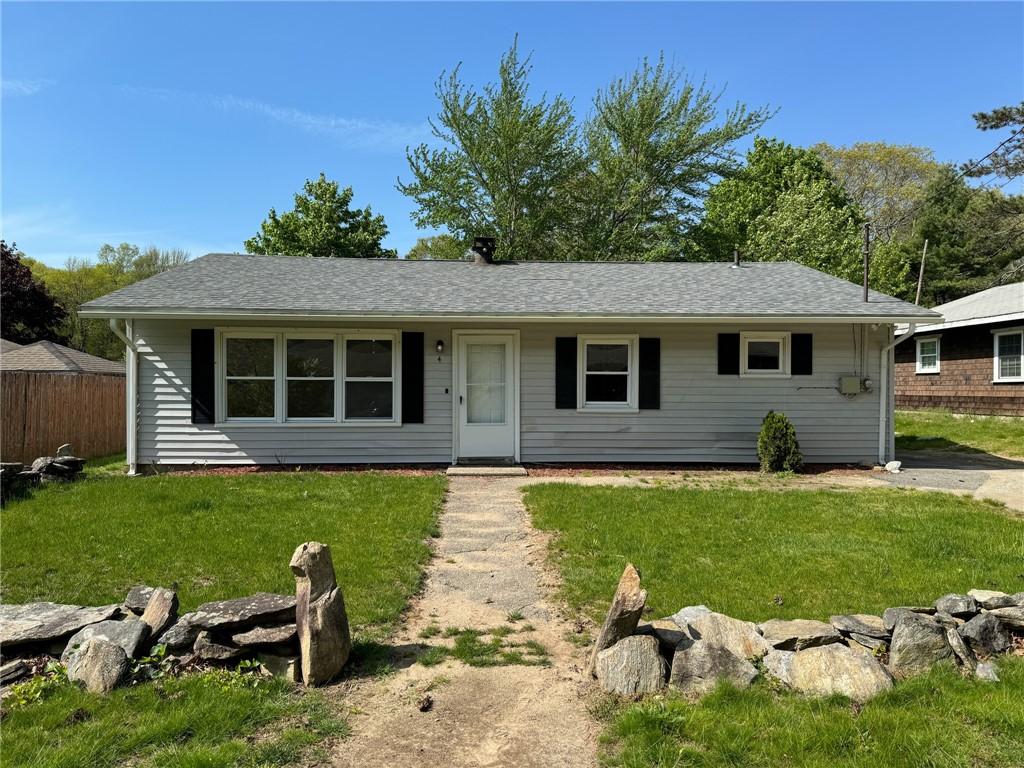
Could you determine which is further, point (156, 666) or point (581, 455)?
point (581, 455)

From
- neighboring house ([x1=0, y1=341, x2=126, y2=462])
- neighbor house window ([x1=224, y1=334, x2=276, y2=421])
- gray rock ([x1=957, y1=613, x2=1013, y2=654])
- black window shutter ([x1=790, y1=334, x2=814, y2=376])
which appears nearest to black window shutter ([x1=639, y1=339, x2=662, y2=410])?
black window shutter ([x1=790, y1=334, x2=814, y2=376])

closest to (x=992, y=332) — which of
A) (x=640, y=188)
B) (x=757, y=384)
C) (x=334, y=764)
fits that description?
(x=757, y=384)

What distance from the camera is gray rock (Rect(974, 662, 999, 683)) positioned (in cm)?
313

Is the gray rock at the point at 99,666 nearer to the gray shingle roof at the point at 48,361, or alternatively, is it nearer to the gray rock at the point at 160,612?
the gray rock at the point at 160,612

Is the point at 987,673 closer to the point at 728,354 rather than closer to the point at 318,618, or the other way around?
the point at 318,618

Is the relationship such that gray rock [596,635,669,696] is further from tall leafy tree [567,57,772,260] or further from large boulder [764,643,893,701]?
tall leafy tree [567,57,772,260]

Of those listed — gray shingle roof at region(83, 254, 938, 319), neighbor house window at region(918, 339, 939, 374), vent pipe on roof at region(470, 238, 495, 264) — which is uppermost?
vent pipe on roof at region(470, 238, 495, 264)

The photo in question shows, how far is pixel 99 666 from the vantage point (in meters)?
3.02

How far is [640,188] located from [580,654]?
73.6ft

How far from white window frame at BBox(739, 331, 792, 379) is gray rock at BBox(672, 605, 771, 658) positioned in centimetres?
790

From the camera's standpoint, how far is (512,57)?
22.7 meters

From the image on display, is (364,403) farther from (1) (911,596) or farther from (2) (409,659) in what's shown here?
(1) (911,596)

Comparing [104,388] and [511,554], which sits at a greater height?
[104,388]

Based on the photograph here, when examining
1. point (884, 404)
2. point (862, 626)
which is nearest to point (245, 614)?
point (862, 626)
